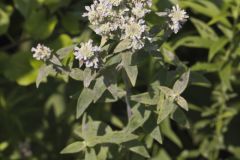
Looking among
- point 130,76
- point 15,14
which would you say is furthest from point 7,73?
point 130,76

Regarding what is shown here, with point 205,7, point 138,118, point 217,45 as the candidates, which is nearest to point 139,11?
point 138,118

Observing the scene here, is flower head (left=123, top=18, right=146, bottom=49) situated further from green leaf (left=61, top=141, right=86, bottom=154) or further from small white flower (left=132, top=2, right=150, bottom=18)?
green leaf (left=61, top=141, right=86, bottom=154)

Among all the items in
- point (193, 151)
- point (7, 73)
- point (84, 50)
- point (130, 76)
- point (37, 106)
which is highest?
point (84, 50)

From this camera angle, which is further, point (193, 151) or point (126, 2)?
point (193, 151)

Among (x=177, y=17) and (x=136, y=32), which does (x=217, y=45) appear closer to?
(x=177, y=17)

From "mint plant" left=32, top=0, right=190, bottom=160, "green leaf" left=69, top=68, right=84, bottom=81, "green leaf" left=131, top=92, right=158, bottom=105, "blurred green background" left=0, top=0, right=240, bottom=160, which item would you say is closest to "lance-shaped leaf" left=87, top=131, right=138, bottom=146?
"mint plant" left=32, top=0, right=190, bottom=160

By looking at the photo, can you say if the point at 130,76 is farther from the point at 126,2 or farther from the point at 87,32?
the point at 87,32
